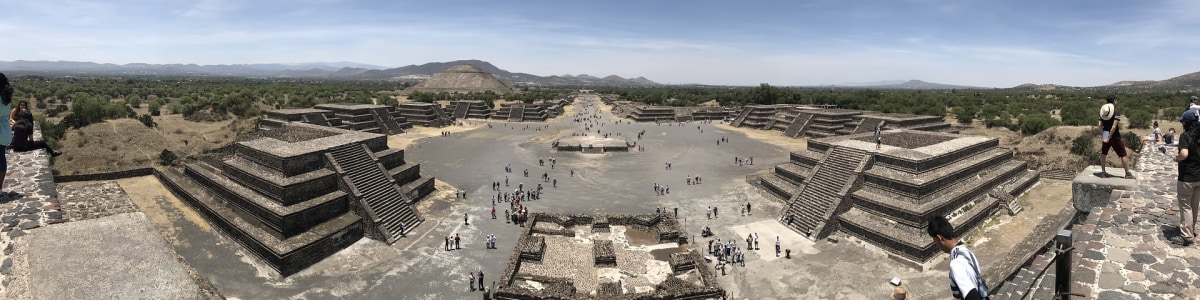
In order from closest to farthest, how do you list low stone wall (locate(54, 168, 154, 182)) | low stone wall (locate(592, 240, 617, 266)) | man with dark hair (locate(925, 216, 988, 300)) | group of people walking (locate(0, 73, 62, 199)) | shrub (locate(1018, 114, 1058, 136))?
man with dark hair (locate(925, 216, 988, 300)) → group of people walking (locate(0, 73, 62, 199)) → low stone wall (locate(592, 240, 617, 266)) → low stone wall (locate(54, 168, 154, 182)) → shrub (locate(1018, 114, 1058, 136))

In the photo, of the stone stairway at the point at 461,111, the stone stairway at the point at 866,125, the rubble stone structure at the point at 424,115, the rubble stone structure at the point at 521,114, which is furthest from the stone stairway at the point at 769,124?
the stone stairway at the point at 461,111

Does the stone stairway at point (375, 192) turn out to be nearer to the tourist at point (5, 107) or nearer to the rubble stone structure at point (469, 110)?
the tourist at point (5, 107)

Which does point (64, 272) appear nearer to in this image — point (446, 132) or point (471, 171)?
point (471, 171)

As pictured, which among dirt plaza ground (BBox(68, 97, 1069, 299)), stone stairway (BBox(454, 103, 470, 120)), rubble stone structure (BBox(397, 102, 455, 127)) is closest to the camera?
dirt plaza ground (BBox(68, 97, 1069, 299))

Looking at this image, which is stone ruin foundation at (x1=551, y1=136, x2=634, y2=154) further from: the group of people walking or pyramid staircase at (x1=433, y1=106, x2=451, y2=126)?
the group of people walking

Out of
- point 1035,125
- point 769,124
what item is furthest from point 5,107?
point 769,124

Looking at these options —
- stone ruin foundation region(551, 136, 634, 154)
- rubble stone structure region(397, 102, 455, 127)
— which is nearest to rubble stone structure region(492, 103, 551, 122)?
rubble stone structure region(397, 102, 455, 127)
